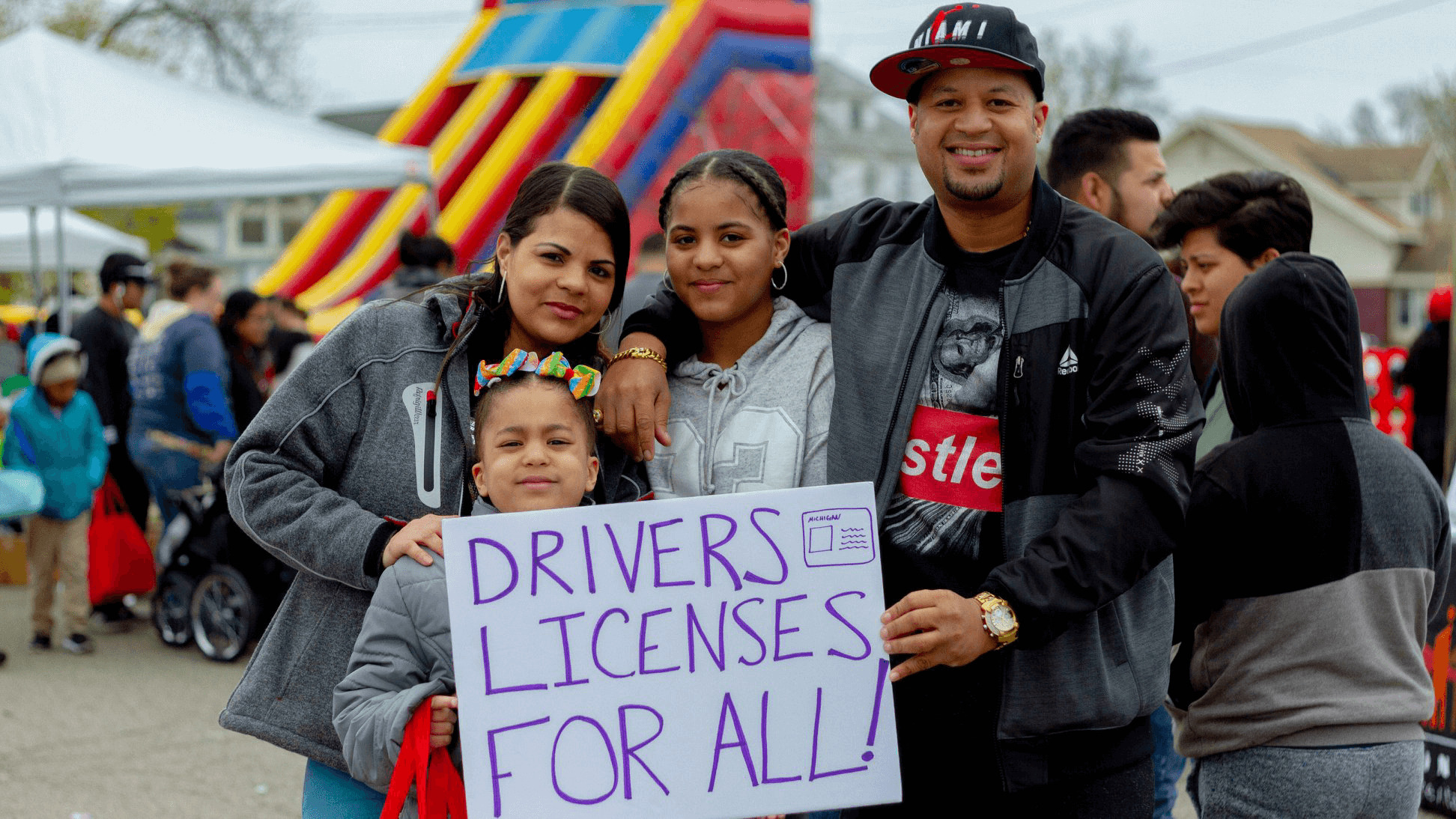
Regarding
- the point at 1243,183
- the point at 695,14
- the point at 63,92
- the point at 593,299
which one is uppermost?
the point at 695,14

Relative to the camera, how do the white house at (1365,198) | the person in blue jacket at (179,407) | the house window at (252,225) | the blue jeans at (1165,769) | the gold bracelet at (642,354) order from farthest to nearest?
the house window at (252,225) < the white house at (1365,198) < the person in blue jacket at (179,407) < the blue jeans at (1165,769) < the gold bracelet at (642,354)

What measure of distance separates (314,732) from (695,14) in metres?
14.3

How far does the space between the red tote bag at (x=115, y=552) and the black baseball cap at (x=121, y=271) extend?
1.55 metres

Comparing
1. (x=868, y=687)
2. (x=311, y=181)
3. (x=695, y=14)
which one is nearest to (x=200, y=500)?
(x=311, y=181)

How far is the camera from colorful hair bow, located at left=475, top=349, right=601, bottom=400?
7.68 feet

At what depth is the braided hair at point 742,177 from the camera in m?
2.50

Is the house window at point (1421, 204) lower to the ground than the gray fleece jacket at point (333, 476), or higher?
higher

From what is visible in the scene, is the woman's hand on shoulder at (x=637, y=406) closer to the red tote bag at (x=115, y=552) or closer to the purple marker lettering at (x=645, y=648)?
the purple marker lettering at (x=645, y=648)

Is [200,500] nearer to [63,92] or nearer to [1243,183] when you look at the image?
[63,92]

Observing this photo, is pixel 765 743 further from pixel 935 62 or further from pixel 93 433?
pixel 93 433

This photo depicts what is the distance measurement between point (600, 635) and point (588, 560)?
0.13 meters

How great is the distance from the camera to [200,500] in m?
7.42

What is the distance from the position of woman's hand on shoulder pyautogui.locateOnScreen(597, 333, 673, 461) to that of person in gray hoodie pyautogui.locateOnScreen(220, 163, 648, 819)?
0.09 m

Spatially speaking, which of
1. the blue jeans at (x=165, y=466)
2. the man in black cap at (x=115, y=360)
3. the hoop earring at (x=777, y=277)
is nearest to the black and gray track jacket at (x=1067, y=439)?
the hoop earring at (x=777, y=277)
